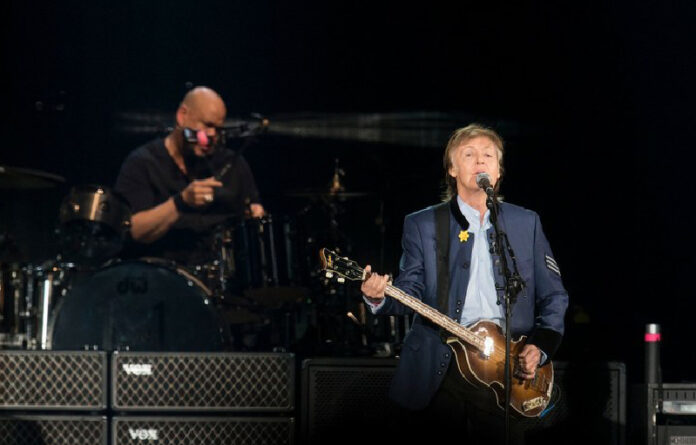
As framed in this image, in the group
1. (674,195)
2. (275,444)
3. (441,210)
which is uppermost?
(674,195)

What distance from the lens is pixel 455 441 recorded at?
15.3 ft

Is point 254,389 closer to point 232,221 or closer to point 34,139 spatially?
point 232,221

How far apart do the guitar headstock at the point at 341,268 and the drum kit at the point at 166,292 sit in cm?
274

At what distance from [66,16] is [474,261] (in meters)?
6.28

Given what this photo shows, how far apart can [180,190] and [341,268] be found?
4.88 meters

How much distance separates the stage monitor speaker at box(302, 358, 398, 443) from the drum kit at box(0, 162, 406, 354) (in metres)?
2.02

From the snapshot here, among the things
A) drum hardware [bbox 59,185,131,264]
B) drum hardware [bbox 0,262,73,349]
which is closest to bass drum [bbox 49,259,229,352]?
drum hardware [bbox 59,185,131,264]

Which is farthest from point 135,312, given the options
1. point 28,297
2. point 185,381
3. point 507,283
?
point 507,283

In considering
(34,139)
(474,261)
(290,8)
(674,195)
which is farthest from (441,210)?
(34,139)

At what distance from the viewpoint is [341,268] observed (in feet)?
15.5

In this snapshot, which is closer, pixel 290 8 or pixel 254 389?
pixel 254 389

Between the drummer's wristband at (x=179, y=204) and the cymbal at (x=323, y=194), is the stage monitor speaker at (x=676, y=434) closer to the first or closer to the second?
the cymbal at (x=323, y=194)

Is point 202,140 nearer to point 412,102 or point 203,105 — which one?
point 203,105

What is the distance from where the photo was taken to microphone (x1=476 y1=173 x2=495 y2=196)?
4.55 m
